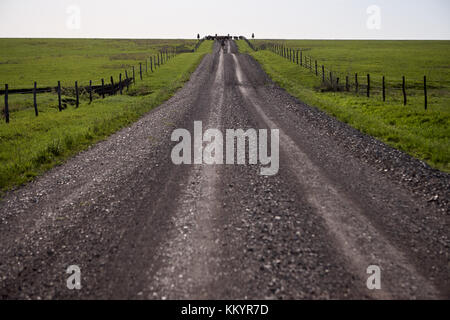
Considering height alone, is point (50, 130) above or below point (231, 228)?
above

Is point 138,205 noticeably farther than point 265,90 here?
No

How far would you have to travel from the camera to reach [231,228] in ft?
19.2

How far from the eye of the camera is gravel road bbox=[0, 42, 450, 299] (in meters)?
4.46

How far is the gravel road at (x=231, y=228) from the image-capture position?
4.46m

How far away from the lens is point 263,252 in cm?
510

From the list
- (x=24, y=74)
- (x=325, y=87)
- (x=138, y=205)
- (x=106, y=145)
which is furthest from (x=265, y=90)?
(x=24, y=74)

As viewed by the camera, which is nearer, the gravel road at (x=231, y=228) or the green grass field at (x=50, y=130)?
the gravel road at (x=231, y=228)

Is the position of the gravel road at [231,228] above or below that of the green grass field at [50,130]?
below

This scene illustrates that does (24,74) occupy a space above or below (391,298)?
above

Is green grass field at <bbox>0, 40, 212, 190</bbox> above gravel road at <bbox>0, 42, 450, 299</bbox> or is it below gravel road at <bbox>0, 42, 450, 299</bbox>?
above

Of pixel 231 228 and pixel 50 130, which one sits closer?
pixel 231 228

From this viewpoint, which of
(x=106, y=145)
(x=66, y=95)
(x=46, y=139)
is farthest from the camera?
(x=66, y=95)
